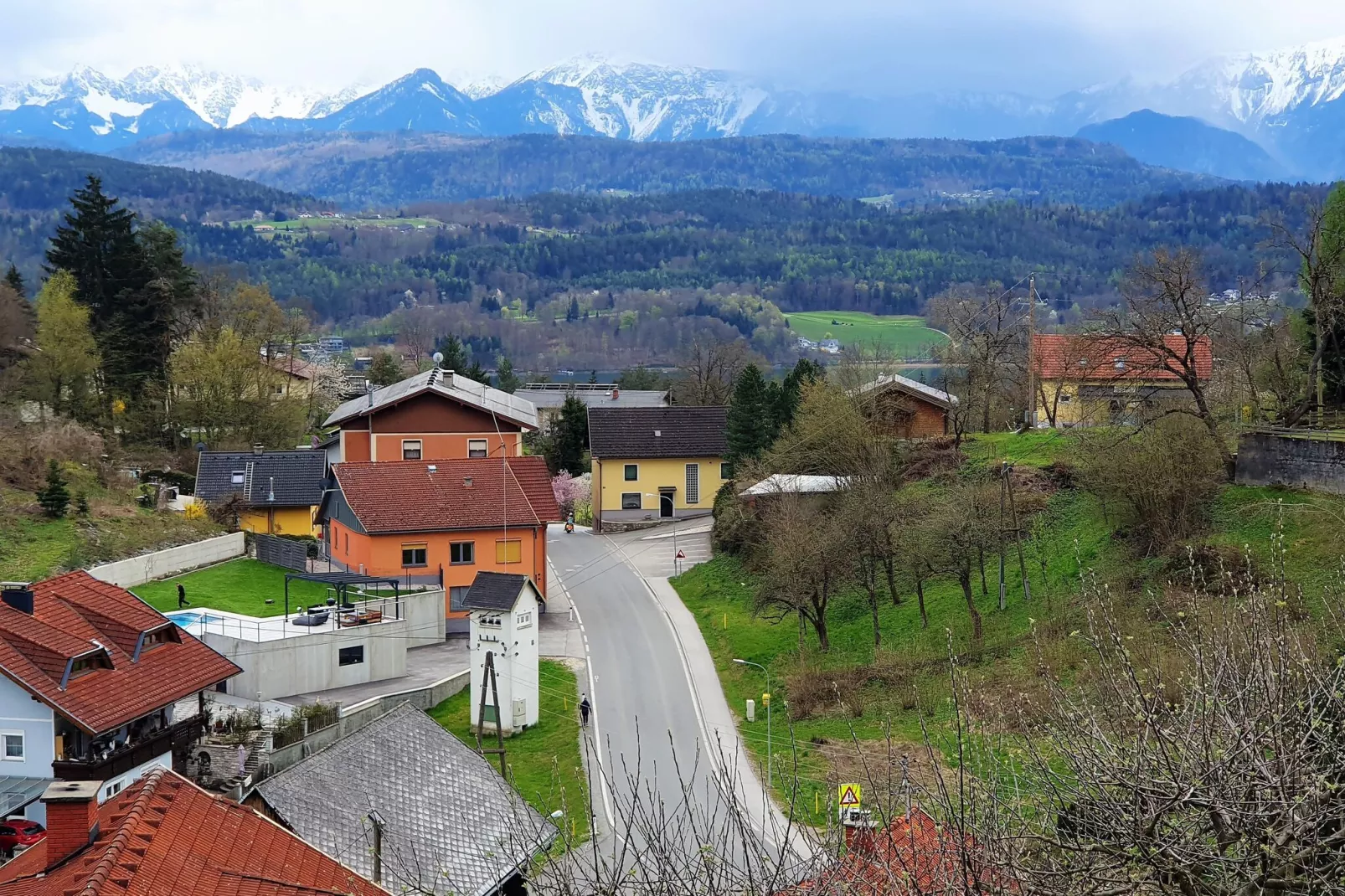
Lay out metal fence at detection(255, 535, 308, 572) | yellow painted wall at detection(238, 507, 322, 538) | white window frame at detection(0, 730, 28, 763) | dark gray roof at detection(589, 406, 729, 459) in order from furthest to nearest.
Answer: dark gray roof at detection(589, 406, 729, 459) < yellow painted wall at detection(238, 507, 322, 538) < metal fence at detection(255, 535, 308, 572) < white window frame at detection(0, 730, 28, 763)

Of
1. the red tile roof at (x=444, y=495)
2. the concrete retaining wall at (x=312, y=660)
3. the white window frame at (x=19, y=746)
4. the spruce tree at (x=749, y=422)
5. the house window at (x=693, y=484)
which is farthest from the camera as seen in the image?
the house window at (x=693, y=484)

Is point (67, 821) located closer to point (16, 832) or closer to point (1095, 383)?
point (16, 832)

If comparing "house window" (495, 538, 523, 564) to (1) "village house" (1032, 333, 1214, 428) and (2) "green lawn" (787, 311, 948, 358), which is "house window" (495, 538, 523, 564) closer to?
(1) "village house" (1032, 333, 1214, 428)

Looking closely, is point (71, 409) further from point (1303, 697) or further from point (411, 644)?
point (1303, 697)

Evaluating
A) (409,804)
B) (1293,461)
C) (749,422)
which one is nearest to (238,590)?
(409,804)

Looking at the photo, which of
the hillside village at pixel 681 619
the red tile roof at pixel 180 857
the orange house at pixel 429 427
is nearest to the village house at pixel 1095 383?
the hillside village at pixel 681 619

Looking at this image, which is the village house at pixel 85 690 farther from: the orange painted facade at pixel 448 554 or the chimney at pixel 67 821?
the orange painted facade at pixel 448 554

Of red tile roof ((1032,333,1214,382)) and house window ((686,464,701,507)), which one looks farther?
house window ((686,464,701,507))

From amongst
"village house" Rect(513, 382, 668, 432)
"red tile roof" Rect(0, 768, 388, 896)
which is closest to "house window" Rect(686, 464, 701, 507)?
"village house" Rect(513, 382, 668, 432)
